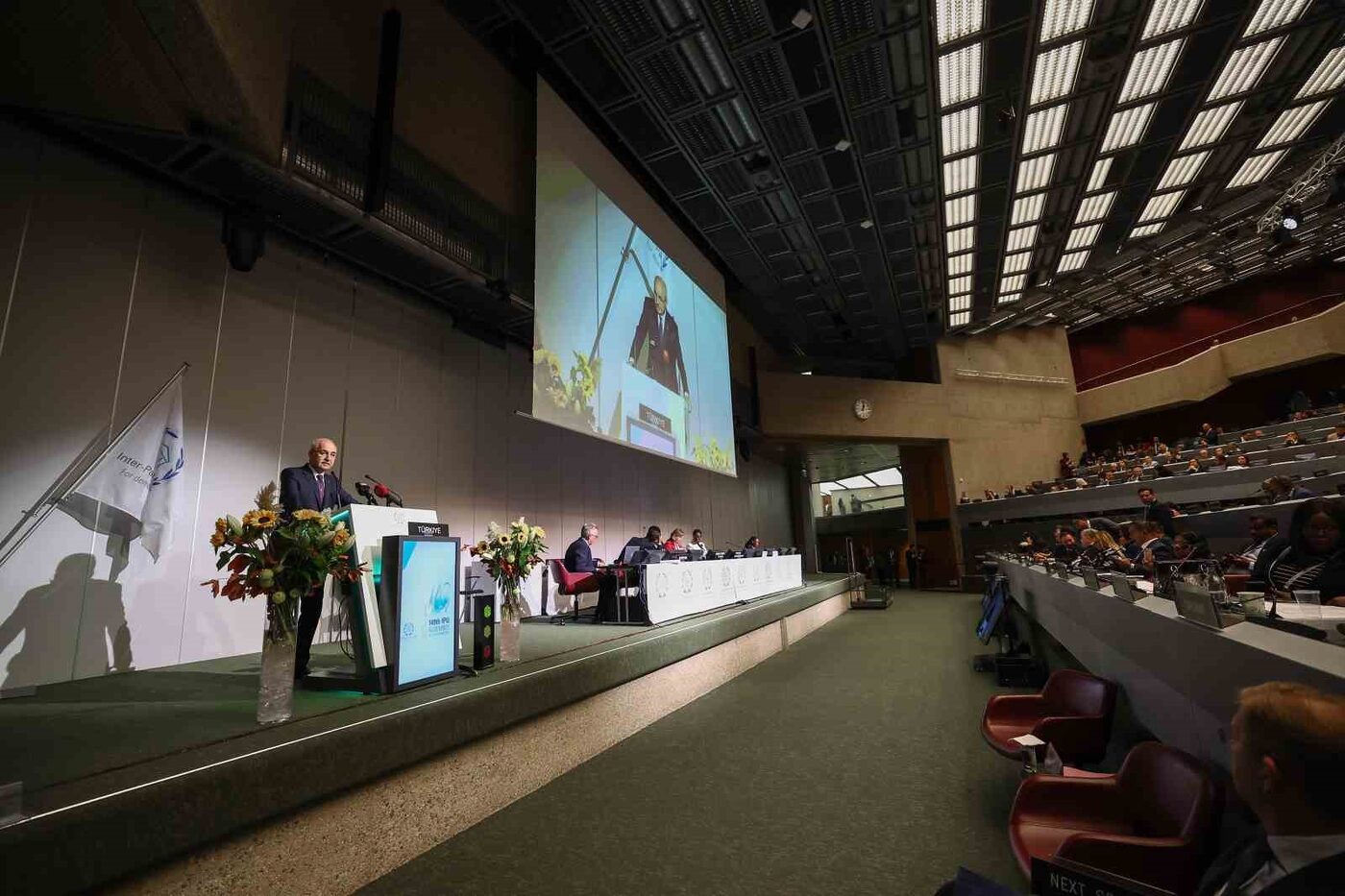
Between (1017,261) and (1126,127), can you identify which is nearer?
(1126,127)

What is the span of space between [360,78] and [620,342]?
123 inches

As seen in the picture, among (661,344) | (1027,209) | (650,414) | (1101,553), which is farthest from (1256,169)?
(650,414)

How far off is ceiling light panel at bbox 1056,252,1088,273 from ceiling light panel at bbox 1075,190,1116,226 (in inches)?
55.0

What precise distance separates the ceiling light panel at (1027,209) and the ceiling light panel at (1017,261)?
4.17ft

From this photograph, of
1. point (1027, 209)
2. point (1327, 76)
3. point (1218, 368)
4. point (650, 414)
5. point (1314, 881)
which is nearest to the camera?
point (1314, 881)

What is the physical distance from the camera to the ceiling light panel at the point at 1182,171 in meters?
7.78

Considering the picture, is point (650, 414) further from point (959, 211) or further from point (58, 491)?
point (959, 211)

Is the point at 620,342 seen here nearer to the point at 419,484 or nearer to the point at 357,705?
the point at 419,484

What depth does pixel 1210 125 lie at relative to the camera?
23.2 ft

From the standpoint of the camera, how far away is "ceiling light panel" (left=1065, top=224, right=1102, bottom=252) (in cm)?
952

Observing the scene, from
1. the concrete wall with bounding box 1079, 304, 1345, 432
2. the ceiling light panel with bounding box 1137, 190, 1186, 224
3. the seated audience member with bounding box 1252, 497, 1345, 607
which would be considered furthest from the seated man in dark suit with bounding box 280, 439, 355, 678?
the concrete wall with bounding box 1079, 304, 1345, 432

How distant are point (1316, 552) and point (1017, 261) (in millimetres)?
9810

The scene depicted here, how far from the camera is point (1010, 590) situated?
20.7ft

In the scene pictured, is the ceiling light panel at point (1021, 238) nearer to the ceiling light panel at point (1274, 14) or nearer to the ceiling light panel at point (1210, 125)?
the ceiling light panel at point (1210, 125)
